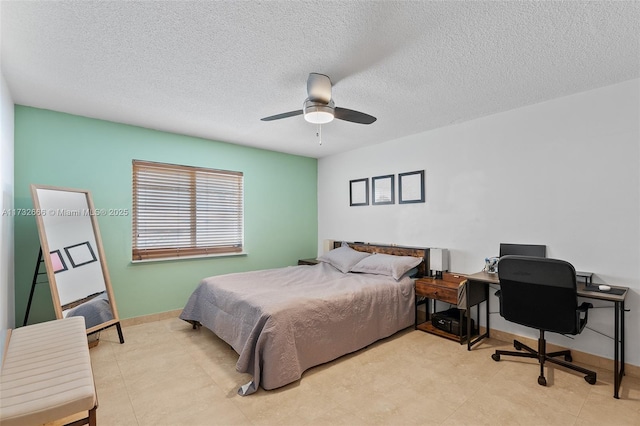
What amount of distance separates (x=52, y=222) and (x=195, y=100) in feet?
6.06

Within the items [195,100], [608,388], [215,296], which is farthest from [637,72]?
[215,296]

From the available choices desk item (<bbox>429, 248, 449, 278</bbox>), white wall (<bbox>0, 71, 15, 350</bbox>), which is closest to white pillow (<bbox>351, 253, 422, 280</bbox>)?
desk item (<bbox>429, 248, 449, 278</bbox>)

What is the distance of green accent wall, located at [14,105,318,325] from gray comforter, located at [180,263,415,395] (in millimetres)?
759

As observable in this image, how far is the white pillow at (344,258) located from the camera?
4.07 m

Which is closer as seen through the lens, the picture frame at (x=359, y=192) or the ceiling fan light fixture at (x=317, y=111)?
the ceiling fan light fixture at (x=317, y=111)

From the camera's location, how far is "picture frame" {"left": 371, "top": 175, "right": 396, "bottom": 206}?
14.1 feet

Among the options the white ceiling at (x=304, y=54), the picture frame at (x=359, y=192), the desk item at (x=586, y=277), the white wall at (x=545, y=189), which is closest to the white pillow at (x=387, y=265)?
the white wall at (x=545, y=189)

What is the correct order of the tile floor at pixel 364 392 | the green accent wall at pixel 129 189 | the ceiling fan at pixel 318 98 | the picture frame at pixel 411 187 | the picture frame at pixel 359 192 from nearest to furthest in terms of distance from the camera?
the tile floor at pixel 364 392 → the ceiling fan at pixel 318 98 → the green accent wall at pixel 129 189 → the picture frame at pixel 411 187 → the picture frame at pixel 359 192

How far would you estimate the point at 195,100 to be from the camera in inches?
113

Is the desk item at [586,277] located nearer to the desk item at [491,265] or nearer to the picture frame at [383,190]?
the desk item at [491,265]

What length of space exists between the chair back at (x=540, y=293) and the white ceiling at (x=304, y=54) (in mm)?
1539

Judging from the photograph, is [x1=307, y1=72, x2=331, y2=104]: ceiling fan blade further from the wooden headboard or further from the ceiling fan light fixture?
the wooden headboard

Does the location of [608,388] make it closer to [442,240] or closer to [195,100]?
[442,240]

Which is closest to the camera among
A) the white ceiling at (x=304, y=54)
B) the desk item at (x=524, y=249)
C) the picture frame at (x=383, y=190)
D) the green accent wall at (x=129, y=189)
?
the white ceiling at (x=304, y=54)
